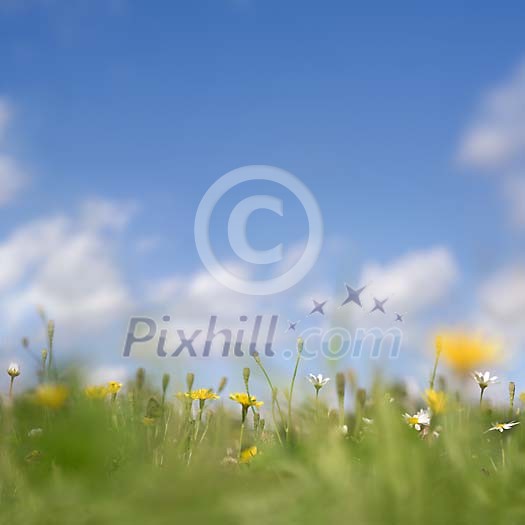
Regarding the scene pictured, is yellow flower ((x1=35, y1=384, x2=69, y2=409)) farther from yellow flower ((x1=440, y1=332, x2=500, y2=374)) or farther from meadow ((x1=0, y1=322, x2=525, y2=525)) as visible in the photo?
yellow flower ((x1=440, y1=332, x2=500, y2=374))

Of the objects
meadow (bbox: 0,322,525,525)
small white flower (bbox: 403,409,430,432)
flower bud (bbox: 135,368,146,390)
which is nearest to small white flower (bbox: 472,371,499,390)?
small white flower (bbox: 403,409,430,432)

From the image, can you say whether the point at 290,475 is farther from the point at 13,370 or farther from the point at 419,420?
the point at 13,370

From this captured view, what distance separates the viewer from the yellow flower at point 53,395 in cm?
258

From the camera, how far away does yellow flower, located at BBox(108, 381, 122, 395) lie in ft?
11.4

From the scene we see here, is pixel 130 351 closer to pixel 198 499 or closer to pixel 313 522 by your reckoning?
pixel 198 499

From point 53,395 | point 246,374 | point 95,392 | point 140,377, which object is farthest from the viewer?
point 140,377

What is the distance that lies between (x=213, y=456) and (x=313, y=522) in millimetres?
501

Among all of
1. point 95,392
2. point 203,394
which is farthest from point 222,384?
point 95,392

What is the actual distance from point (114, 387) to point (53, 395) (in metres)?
0.93

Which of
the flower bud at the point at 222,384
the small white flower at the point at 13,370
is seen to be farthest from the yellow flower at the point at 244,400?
the small white flower at the point at 13,370

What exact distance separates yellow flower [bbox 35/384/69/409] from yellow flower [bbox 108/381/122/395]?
0.76 m

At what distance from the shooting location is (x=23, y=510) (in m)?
1.94

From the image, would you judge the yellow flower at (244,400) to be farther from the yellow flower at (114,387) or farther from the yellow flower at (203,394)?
the yellow flower at (114,387)

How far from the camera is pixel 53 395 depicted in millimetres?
2600
